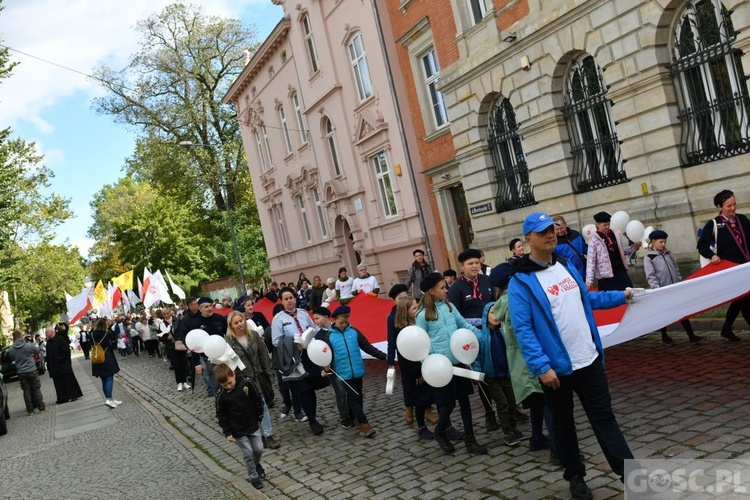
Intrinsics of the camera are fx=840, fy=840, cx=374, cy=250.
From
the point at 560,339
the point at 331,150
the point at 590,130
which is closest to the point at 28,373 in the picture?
the point at 590,130

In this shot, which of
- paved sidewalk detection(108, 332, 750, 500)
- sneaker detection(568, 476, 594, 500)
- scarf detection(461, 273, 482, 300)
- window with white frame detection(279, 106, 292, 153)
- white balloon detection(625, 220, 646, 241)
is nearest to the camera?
sneaker detection(568, 476, 594, 500)

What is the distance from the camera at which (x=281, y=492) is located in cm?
811

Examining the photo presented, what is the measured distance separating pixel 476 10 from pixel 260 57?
19.5 metres

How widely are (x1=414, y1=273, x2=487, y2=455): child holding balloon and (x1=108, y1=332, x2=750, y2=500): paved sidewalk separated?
32 centimetres

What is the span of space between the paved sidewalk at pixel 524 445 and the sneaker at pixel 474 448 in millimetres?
78

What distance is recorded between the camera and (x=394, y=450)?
8.73 m

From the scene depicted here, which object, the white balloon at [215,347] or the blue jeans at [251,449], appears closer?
the blue jeans at [251,449]

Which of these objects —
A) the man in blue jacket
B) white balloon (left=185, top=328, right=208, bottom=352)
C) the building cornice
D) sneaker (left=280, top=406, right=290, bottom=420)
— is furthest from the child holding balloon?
the building cornice

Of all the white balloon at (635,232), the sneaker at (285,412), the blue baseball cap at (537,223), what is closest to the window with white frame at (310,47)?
the white balloon at (635,232)

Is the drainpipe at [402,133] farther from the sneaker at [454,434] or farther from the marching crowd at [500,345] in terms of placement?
the sneaker at [454,434]

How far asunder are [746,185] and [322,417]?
7554 mm

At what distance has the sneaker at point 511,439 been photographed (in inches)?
307

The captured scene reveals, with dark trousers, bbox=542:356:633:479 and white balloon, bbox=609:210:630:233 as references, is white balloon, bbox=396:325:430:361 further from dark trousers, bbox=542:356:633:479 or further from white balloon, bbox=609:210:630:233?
white balloon, bbox=609:210:630:233

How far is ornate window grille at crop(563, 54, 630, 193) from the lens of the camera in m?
16.3
